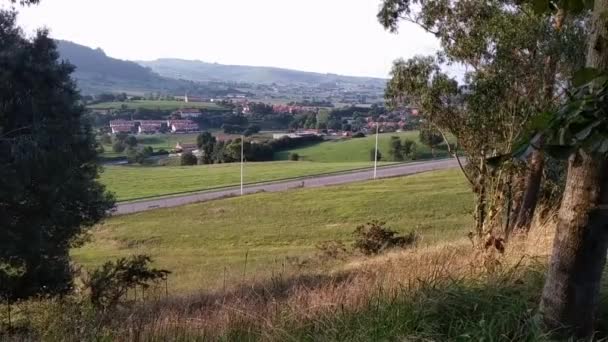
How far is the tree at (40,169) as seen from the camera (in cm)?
951

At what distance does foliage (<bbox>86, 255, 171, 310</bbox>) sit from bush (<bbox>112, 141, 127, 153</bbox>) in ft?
203

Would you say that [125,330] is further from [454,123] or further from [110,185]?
[110,185]

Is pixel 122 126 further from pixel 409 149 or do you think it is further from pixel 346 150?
pixel 409 149

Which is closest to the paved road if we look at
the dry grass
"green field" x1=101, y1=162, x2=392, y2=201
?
"green field" x1=101, y1=162, x2=392, y2=201

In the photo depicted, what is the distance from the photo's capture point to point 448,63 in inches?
447

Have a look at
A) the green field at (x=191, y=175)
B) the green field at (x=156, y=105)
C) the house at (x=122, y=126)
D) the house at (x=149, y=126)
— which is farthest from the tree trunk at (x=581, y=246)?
the green field at (x=156, y=105)

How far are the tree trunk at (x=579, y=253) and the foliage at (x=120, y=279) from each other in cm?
774

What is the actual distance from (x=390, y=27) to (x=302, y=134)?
72.4m

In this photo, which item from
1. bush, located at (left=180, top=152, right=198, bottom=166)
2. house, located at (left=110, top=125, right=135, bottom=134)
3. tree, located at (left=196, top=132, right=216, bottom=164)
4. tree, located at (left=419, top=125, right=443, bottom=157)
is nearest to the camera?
tree, located at (left=419, top=125, right=443, bottom=157)

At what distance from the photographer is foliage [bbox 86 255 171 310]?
36.0 ft

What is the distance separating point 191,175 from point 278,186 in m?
13.8

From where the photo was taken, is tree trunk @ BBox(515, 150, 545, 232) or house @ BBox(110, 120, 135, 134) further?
house @ BBox(110, 120, 135, 134)

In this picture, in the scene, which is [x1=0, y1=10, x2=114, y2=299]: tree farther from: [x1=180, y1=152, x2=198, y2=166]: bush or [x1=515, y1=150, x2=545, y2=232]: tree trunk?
[x1=180, y1=152, x2=198, y2=166]: bush

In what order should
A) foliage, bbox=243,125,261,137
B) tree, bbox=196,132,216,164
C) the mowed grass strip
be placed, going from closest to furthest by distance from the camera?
the mowed grass strip, tree, bbox=196,132,216,164, foliage, bbox=243,125,261,137
